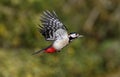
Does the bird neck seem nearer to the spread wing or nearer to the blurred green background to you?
the spread wing

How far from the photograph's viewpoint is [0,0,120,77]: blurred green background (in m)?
8.84

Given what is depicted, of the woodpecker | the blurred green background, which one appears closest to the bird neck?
the woodpecker

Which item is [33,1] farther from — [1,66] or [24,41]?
[1,66]

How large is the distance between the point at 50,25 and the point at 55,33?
0.18m

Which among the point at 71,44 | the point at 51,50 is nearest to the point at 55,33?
the point at 51,50

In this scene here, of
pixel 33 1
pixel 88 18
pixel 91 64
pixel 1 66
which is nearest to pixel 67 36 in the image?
pixel 1 66

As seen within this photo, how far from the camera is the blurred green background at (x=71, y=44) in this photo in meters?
8.84

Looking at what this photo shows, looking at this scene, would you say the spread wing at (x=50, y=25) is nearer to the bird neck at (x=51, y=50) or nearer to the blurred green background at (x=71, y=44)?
the bird neck at (x=51, y=50)

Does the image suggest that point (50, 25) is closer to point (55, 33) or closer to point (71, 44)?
point (55, 33)

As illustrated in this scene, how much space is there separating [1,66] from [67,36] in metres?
4.99

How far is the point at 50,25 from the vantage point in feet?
13.2

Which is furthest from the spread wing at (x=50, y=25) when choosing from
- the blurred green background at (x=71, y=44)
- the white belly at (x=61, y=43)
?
the blurred green background at (x=71, y=44)

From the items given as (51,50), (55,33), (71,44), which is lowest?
(71,44)

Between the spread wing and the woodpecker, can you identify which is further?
the spread wing
